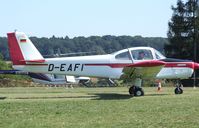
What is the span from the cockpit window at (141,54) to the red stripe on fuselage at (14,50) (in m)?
5.12

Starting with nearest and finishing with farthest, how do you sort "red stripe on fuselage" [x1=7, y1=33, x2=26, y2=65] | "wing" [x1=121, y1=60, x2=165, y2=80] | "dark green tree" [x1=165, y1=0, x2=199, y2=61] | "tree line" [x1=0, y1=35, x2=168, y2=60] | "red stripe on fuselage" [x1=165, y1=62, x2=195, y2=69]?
"wing" [x1=121, y1=60, x2=165, y2=80] < "red stripe on fuselage" [x1=7, y1=33, x2=26, y2=65] < "red stripe on fuselage" [x1=165, y1=62, x2=195, y2=69] < "dark green tree" [x1=165, y1=0, x2=199, y2=61] < "tree line" [x1=0, y1=35, x2=168, y2=60]

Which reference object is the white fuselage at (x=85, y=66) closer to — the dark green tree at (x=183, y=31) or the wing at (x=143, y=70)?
the wing at (x=143, y=70)

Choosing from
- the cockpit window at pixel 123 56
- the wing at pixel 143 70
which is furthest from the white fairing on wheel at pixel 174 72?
the cockpit window at pixel 123 56

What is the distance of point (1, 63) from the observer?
59.3 m

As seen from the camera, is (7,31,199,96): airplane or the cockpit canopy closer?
(7,31,199,96): airplane

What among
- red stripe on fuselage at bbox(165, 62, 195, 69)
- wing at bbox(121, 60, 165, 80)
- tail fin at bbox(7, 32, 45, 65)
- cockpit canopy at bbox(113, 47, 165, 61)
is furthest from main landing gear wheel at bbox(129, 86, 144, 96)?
tail fin at bbox(7, 32, 45, 65)

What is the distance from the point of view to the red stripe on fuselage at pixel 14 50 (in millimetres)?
20812

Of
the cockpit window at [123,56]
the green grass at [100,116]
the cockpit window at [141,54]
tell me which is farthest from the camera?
the cockpit window at [123,56]

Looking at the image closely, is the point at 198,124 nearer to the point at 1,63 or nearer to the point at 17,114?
the point at 17,114

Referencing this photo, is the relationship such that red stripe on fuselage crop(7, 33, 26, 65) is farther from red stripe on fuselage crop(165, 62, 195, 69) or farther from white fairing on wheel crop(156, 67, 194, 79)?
red stripe on fuselage crop(165, 62, 195, 69)

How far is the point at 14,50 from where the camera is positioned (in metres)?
20.9

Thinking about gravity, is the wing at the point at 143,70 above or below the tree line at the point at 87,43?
above

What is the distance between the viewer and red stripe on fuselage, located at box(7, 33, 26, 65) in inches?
819

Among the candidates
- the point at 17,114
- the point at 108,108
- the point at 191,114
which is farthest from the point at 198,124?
the point at 17,114
